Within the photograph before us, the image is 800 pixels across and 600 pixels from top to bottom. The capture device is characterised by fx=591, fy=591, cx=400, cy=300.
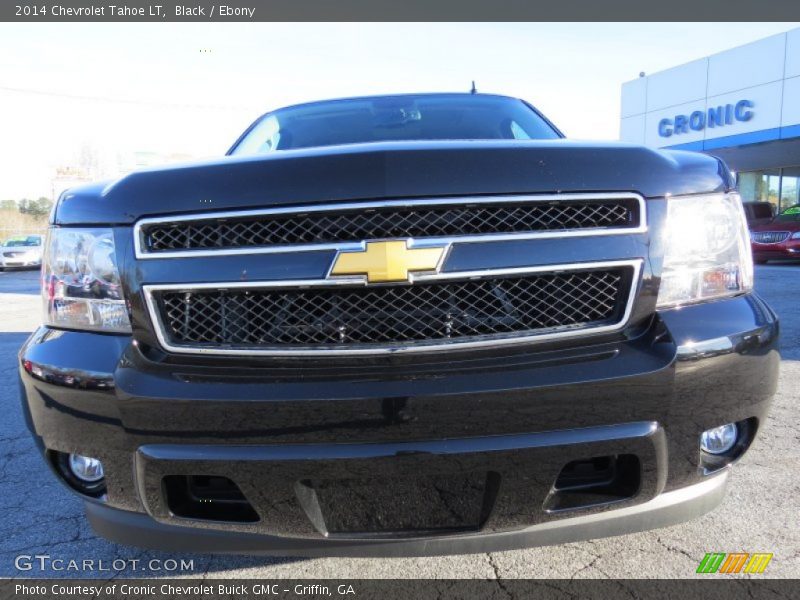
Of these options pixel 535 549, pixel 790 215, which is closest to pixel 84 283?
pixel 535 549

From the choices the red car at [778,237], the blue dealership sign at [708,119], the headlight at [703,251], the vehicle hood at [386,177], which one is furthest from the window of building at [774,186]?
the vehicle hood at [386,177]

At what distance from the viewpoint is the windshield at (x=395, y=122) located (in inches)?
120

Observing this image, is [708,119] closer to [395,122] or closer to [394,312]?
[395,122]

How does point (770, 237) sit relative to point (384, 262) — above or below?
below

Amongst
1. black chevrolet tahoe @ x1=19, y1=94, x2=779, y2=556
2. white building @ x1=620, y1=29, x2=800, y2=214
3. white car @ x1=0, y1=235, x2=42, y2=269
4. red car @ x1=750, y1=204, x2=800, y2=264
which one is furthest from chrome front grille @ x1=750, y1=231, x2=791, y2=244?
white car @ x1=0, y1=235, x2=42, y2=269

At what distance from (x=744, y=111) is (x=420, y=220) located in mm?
23786

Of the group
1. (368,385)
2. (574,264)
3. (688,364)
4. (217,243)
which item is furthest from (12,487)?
(688,364)

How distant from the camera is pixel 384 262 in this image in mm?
1542

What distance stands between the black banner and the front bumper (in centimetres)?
41

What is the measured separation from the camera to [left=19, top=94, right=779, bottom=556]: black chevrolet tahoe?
1.49 m

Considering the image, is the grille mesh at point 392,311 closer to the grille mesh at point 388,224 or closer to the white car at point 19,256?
the grille mesh at point 388,224

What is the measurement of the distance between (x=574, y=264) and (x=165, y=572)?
1.74 meters

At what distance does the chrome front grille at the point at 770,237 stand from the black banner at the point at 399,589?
14.7 m

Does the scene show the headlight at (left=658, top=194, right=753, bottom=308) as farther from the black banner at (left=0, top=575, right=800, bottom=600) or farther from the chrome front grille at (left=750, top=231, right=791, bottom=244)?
the chrome front grille at (left=750, top=231, right=791, bottom=244)
